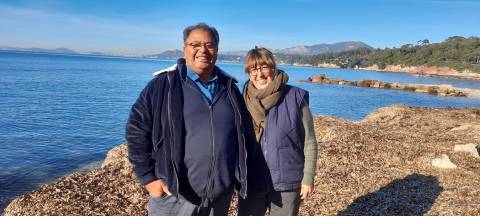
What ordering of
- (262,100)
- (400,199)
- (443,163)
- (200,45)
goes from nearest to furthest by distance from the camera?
(200,45)
(262,100)
(400,199)
(443,163)

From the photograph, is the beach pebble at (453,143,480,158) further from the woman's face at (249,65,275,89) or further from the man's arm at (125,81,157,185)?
the man's arm at (125,81,157,185)

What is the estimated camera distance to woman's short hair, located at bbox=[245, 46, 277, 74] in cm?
456

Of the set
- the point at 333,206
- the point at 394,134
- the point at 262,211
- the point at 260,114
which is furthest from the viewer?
the point at 394,134

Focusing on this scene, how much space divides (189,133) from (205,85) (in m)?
0.49

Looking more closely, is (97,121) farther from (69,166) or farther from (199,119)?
(199,119)

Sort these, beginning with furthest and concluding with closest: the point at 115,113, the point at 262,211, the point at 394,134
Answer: the point at 115,113, the point at 394,134, the point at 262,211

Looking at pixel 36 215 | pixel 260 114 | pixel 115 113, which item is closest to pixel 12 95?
pixel 115 113

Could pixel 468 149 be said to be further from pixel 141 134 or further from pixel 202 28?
pixel 141 134

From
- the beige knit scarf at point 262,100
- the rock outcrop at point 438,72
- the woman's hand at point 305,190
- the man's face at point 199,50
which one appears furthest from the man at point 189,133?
the rock outcrop at point 438,72

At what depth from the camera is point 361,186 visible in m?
10.1

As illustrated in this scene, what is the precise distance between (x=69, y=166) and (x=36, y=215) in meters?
8.94

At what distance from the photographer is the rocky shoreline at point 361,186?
29.1 ft

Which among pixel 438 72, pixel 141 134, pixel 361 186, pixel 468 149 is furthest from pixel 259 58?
pixel 438 72

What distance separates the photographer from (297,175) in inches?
187
